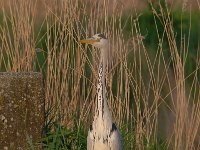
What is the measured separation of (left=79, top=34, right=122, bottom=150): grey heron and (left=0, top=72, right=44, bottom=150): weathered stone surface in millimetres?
358

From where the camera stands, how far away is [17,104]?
4.15 meters

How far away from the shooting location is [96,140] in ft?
13.1

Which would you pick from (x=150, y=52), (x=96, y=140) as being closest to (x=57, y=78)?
(x=96, y=140)

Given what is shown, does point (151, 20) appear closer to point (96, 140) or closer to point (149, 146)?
point (149, 146)

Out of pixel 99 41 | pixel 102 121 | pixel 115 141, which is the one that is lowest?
pixel 115 141

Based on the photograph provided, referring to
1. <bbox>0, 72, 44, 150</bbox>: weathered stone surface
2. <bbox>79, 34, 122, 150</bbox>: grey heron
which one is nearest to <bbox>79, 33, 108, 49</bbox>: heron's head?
<bbox>79, 34, 122, 150</bbox>: grey heron

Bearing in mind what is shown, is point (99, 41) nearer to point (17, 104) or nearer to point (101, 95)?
point (101, 95)

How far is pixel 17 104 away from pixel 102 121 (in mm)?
495

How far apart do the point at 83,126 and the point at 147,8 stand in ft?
19.6

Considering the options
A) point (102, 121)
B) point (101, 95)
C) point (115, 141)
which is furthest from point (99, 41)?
point (115, 141)

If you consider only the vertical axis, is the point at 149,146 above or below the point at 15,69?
below

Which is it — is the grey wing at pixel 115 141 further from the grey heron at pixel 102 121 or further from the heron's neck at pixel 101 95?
the heron's neck at pixel 101 95

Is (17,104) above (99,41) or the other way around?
the other way around

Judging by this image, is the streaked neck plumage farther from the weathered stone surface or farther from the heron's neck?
the weathered stone surface
